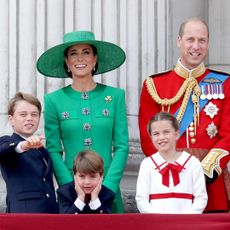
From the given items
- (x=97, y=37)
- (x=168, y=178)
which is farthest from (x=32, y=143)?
(x=97, y=37)

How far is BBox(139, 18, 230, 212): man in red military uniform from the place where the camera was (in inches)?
278

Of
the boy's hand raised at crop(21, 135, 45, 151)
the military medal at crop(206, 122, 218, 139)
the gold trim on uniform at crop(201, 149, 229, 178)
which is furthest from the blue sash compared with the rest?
the boy's hand raised at crop(21, 135, 45, 151)

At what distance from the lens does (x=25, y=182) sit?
22.2 feet

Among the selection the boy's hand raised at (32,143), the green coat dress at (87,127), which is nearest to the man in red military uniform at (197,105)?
the green coat dress at (87,127)

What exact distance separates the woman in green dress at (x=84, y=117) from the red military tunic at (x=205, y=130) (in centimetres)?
15

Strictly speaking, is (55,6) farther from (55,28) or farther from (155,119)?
(155,119)

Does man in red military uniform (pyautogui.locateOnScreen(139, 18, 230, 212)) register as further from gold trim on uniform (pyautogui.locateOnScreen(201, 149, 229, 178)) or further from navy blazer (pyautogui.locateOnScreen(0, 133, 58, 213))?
navy blazer (pyautogui.locateOnScreen(0, 133, 58, 213))

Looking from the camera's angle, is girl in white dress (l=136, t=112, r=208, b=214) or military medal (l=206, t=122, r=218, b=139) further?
military medal (l=206, t=122, r=218, b=139)

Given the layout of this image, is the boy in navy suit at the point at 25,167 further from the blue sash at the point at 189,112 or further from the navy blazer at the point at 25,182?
the blue sash at the point at 189,112

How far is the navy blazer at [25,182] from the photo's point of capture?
6.73m

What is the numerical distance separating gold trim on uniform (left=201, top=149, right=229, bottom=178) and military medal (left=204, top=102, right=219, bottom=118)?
25 centimetres

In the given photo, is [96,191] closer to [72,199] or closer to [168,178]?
[72,199]

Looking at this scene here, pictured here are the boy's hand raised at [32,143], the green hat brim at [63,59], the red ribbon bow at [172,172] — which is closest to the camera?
the boy's hand raised at [32,143]

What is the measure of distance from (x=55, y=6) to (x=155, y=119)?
1.63 meters
